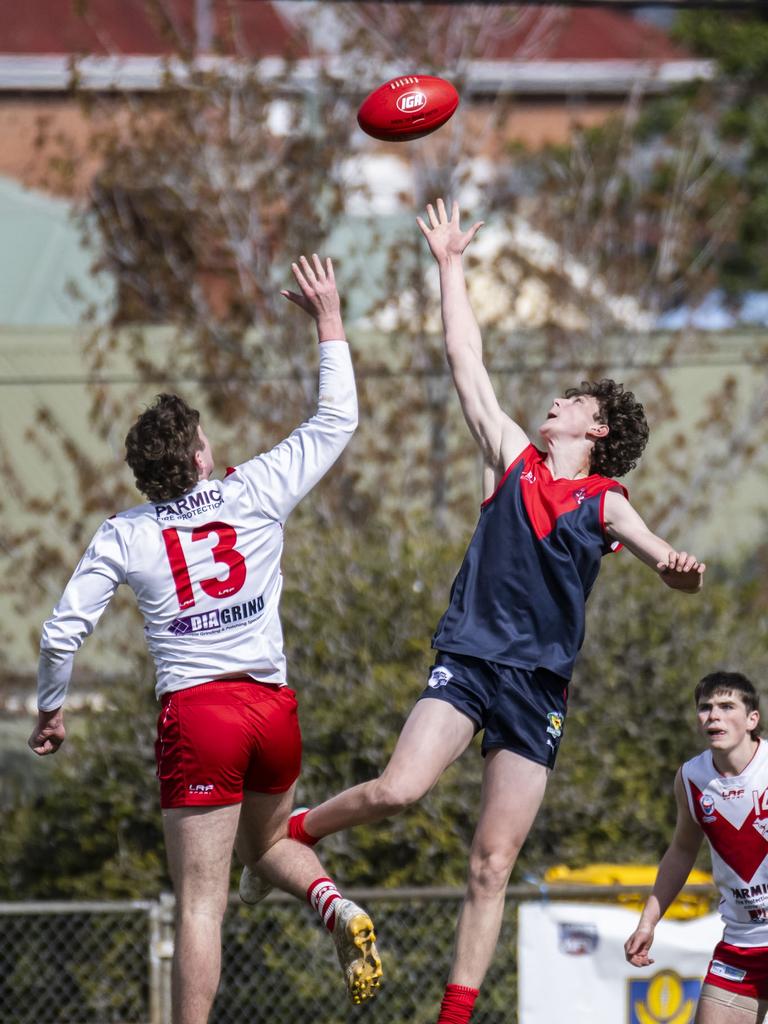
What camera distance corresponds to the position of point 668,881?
5.91 metres

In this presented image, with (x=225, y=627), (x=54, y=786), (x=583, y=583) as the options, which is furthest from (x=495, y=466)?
(x=54, y=786)

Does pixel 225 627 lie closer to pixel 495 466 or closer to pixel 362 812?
pixel 362 812

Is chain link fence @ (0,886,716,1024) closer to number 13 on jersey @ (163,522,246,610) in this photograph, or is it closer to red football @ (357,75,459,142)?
number 13 on jersey @ (163,522,246,610)

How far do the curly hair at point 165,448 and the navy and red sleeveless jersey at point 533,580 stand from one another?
1115 millimetres

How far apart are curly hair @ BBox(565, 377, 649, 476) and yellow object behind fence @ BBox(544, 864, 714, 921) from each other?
282 cm

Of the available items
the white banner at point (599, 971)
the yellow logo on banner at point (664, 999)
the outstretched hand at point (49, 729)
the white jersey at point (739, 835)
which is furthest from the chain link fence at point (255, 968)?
the outstretched hand at point (49, 729)

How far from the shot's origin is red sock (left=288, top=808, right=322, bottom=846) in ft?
17.6

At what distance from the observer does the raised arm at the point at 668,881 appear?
5.81 m

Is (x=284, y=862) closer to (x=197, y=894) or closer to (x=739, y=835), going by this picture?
(x=197, y=894)

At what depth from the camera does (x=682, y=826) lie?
5.97 meters

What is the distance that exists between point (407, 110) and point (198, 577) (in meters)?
2.27

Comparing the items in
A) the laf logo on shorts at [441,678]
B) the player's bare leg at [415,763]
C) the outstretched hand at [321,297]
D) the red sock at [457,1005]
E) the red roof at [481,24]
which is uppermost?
the red roof at [481,24]

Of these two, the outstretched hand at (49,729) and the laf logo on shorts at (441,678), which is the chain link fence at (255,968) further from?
the outstretched hand at (49,729)

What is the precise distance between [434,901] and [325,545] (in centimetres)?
260
